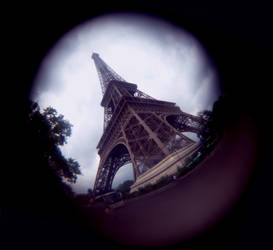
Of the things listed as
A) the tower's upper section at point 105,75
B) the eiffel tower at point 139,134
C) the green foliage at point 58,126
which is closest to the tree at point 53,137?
the green foliage at point 58,126

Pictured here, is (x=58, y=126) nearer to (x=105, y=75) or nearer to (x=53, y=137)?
(x=53, y=137)

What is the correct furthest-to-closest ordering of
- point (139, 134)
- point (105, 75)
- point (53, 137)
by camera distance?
point (105, 75) < point (139, 134) < point (53, 137)

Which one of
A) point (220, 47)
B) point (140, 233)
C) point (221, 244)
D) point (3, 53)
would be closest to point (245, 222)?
point (221, 244)

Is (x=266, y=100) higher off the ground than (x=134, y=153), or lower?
lower

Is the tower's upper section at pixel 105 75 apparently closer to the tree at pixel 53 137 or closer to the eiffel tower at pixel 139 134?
the eiffel tower at pixel 139 134

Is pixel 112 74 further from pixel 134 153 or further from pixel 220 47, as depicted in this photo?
pixel 220 47

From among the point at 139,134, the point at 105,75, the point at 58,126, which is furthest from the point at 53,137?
the point at 105,75
